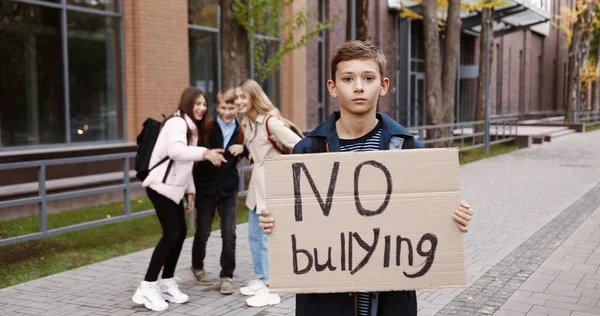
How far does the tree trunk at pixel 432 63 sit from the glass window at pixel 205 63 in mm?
6517

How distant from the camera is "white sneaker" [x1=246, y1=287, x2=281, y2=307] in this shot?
5.99 m

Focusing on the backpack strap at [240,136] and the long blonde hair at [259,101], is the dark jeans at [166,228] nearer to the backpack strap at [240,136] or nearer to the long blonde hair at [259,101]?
the backpack strap at [240,136]

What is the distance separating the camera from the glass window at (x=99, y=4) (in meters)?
13.4

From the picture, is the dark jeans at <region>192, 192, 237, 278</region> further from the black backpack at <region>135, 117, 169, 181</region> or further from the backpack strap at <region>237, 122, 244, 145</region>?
the black backpack at <region>135, 117, 169, 181</region>

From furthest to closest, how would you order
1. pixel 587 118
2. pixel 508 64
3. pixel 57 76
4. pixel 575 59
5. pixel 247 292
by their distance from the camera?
1. pixel 508 64
2. pixel 587 118
3. pixel 575 59
4. pixel 57 76
5. pixel 247 292

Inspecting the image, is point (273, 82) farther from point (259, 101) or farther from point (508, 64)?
point (508, 64)

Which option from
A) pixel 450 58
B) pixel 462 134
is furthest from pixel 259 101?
pixel 450 58

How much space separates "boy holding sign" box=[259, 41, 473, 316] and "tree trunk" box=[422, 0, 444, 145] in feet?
57.6

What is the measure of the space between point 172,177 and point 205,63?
11399 mm

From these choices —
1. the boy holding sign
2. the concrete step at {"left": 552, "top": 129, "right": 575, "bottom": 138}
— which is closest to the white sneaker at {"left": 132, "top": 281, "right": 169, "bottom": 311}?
the boy holding sign

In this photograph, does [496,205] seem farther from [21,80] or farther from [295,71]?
[295,71]

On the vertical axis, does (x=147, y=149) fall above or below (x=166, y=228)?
above

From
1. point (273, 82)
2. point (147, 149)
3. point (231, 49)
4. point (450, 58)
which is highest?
point (450, 58)

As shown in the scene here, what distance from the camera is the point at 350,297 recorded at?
2.90 m
